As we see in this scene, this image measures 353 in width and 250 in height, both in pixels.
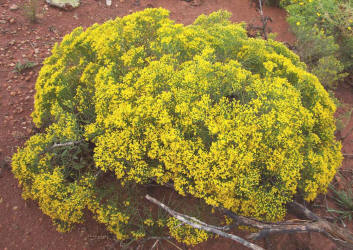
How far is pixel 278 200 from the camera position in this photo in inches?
190

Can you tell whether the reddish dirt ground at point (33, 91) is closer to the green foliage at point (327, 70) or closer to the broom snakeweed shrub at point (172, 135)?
the broom snakeweed shrub at point (172, 135)

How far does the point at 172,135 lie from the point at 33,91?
565 cm

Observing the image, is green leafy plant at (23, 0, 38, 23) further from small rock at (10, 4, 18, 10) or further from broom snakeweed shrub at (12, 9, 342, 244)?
broom snakeweed shrub at (12, 9, 342, 244)

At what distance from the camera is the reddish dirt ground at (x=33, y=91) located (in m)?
5.57

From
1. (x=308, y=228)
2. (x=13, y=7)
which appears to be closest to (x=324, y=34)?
(x=308, y=228)

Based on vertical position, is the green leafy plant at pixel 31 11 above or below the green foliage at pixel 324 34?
below

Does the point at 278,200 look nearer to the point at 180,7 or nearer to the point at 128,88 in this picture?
the point at 128,88

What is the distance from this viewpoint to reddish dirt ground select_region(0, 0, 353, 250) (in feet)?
18.3

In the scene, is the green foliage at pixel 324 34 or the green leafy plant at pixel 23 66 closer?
the green leafy plant at pixel 23 66

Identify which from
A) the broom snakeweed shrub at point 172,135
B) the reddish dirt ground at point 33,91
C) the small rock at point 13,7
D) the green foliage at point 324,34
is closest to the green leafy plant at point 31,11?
the reddish dirt ground at point 33,91

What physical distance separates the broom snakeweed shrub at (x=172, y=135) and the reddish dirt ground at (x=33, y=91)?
53cm

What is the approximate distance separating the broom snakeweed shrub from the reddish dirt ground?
0.53 m

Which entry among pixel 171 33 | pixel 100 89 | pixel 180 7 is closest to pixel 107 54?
pixel 100 89

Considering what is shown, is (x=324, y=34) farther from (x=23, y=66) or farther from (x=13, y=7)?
(x=13, y=7)
